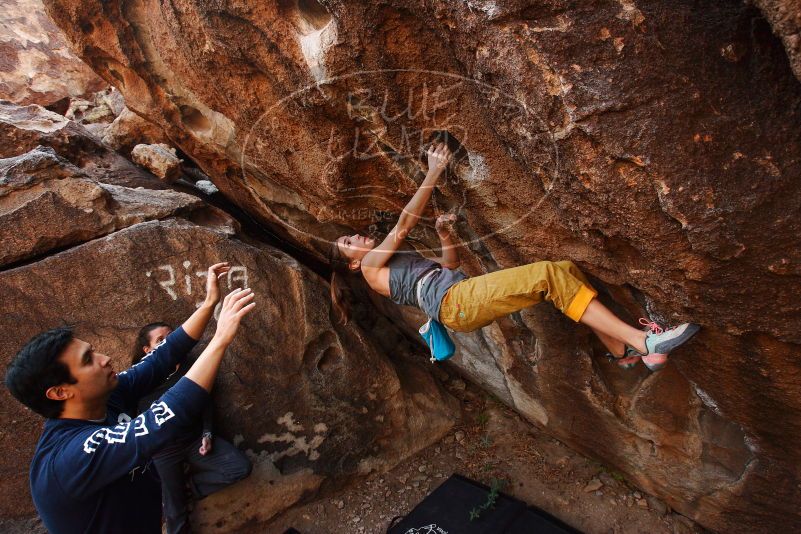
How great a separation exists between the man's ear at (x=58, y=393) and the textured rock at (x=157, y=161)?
3.38 metres

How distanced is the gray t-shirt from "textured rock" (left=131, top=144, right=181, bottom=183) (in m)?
2.97

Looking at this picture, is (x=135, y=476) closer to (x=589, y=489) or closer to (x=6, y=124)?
(x=589, y=489)

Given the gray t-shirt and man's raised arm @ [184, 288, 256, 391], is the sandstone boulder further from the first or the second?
man's raised arm @ [184, 288, 256, 391]

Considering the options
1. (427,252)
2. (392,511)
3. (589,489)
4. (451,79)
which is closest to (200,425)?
(392,511)

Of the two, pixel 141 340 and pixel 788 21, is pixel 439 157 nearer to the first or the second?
pixel 788 21

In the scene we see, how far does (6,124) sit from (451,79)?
414cm

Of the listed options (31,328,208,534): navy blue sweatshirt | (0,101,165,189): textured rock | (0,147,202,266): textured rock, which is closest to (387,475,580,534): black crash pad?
(31,328,208,534): navy blue sweatshirt

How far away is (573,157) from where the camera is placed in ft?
6.51

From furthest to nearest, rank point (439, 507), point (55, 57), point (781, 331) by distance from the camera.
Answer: point (55, 57), point (439, 507), point (781, 331)

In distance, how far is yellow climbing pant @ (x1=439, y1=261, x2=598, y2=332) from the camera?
7.97 ft

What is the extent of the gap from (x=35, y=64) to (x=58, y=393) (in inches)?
315

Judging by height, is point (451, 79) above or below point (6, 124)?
below

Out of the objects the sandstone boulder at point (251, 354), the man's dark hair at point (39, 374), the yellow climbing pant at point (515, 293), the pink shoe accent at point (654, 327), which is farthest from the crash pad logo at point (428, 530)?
the man's dark hair at point (39, 374)

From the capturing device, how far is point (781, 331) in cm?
201
